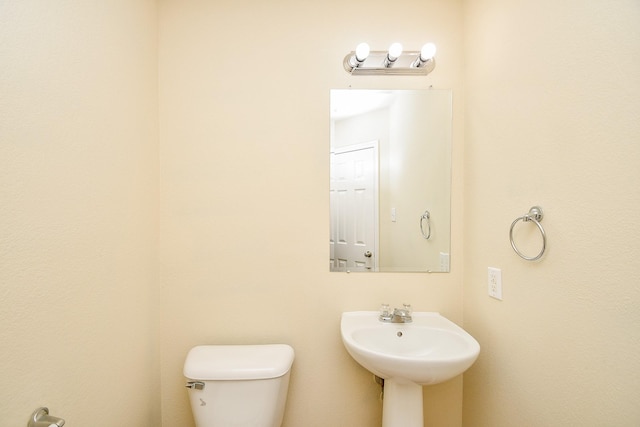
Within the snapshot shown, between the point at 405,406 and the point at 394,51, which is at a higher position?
the point at 394,51

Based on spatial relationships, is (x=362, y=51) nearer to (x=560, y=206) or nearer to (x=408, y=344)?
(x=560, y=206)

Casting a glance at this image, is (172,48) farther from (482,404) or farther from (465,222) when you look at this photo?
(482,404)

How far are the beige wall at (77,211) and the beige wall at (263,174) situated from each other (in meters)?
0.11

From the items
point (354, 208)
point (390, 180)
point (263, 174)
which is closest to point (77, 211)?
point (263, 174)

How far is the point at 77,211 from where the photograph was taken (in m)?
0.86

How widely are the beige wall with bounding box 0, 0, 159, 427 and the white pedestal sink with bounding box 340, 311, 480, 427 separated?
0.90 m

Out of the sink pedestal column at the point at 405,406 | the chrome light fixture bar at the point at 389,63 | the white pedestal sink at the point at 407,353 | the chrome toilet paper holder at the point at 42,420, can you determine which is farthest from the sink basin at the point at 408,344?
the chrome light fixture bar at the point at 389,63

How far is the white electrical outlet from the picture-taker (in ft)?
3.61

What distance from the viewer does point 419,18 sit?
1343 mm

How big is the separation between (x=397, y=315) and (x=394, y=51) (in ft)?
3.96

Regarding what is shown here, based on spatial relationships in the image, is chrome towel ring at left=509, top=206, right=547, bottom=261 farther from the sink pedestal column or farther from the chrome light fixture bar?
the chrome light fixture bar

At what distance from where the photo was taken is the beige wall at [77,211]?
2.24 feet

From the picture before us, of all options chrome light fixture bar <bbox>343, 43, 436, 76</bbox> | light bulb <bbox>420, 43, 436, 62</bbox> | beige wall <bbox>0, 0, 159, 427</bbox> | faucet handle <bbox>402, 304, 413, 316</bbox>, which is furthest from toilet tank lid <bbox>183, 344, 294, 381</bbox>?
light bulb <bbox>420, 43, 436, 62</bbox>

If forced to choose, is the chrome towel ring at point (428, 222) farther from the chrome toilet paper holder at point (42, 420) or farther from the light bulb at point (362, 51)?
the chrome toilet paper holder at point (42, 420)
